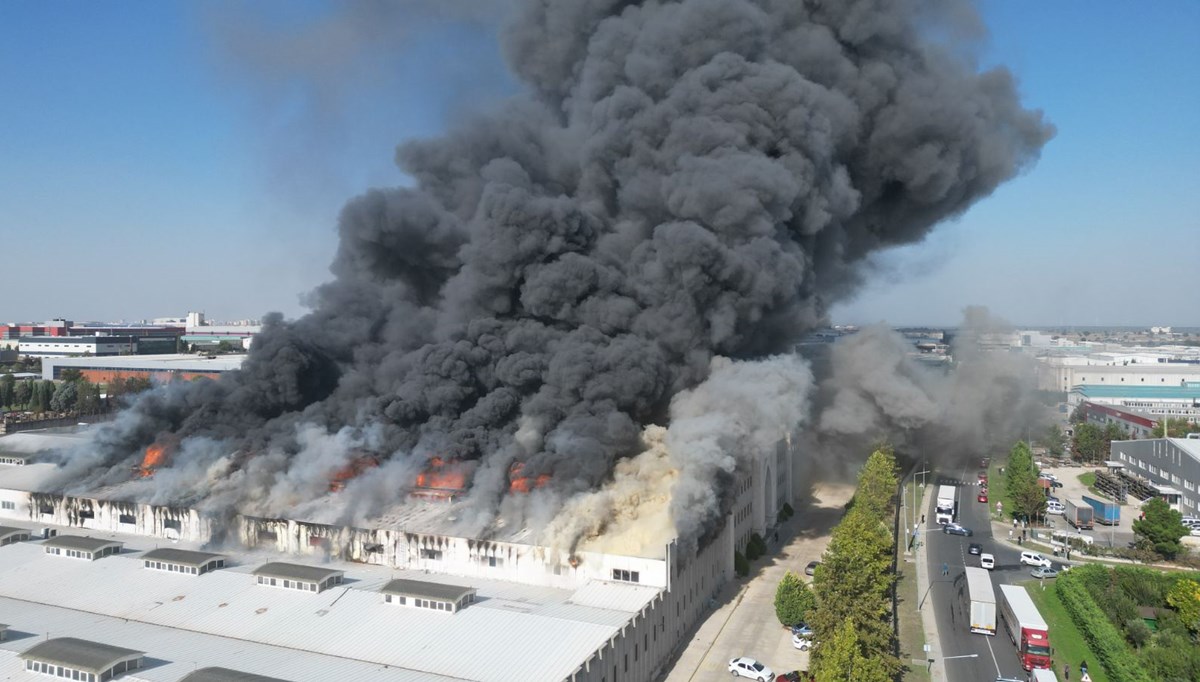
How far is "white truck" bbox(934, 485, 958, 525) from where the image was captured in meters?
41.7

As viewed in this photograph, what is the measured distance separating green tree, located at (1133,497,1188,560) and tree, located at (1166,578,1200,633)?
25.9ft

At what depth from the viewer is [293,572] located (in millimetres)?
24047

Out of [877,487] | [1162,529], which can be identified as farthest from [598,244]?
[1162,529]

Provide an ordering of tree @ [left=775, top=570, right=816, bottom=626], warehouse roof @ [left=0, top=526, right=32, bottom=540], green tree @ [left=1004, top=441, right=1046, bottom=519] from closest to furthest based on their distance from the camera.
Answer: tree @ [left=775, top=570, right=816, bottom=626] → warehouse roof @ [left=0, top=526, right=32, bottom=540] → green tree @ [left=1004, top=441, right=1046, bottom=519]

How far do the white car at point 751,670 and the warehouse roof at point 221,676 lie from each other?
39.0 ft

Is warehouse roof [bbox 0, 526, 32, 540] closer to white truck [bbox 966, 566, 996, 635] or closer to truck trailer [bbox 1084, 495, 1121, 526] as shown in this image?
white truck [bbox 966, 566, 996, 635]

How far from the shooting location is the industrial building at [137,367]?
276 feet

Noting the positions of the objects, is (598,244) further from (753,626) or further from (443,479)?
(753,626)

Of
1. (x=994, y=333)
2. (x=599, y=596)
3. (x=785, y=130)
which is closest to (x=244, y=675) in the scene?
(x=599, y=596)

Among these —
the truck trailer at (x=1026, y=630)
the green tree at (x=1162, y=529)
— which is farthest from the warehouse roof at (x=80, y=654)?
the green tree at (x=1162, y=529)

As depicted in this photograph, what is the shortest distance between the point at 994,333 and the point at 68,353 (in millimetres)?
117122

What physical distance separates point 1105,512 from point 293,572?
125 ft

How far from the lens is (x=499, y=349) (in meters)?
34.2

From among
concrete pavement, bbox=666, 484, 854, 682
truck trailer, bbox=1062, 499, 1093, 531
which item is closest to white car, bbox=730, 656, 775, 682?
concrete pavement, bbox=666, 484, 854, 682
